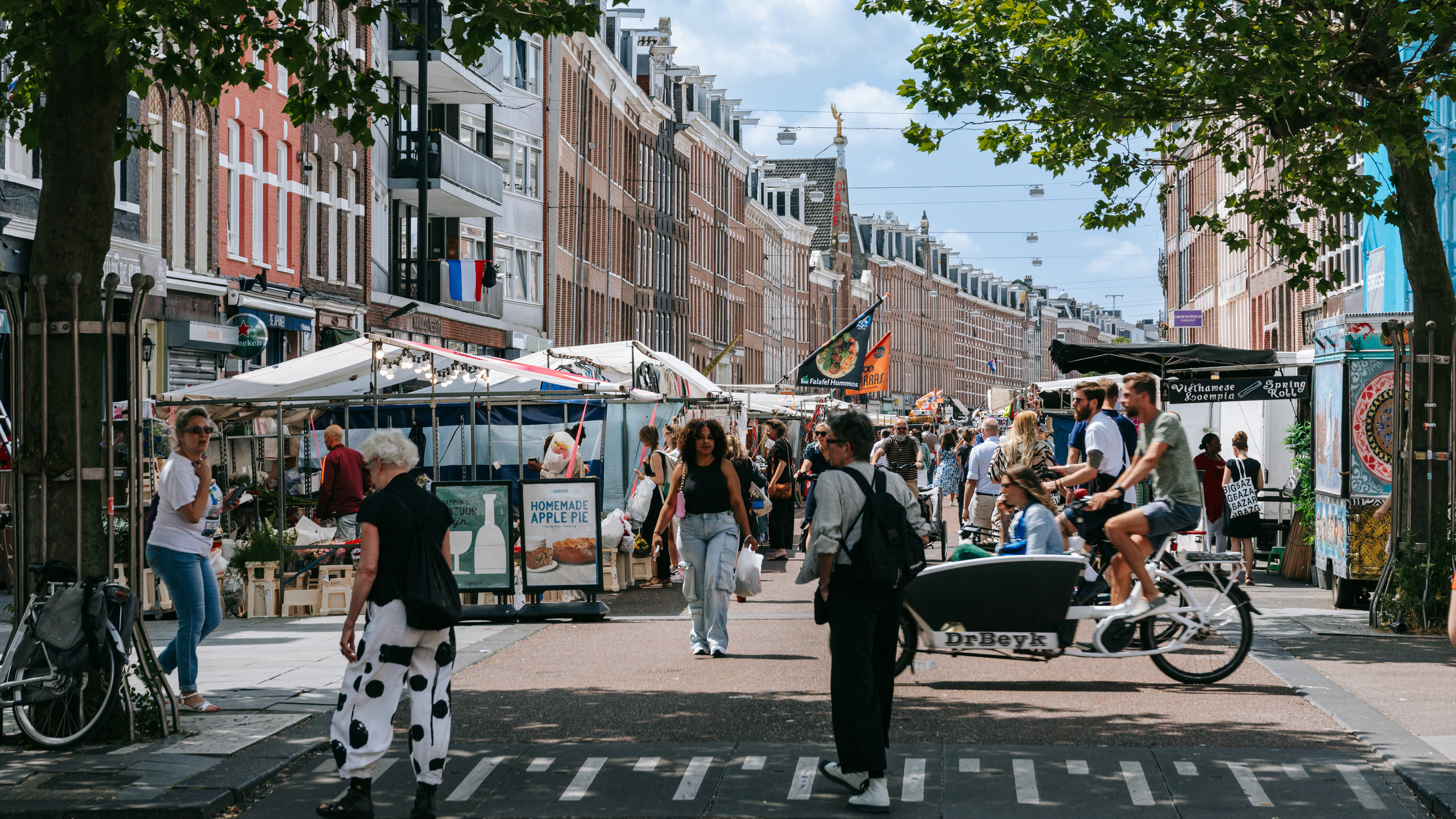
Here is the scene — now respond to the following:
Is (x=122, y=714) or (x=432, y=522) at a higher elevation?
(x=432, y=522)

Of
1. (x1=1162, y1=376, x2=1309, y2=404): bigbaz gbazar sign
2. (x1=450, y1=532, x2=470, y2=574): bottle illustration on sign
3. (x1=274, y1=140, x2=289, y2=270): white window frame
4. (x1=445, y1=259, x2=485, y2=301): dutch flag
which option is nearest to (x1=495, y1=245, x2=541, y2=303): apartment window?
(x1=445, y1=259, x2=485, y2=301): dutch flag

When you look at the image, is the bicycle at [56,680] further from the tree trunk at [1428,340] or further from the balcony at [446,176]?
the balcony at [446,176]

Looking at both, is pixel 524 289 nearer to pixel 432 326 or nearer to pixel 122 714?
pixel 432 326

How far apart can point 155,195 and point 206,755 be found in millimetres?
18484

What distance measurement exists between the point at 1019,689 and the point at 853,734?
3.44 meters

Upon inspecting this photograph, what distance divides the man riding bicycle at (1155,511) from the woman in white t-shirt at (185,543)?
531cm

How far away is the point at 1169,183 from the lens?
50.2ft

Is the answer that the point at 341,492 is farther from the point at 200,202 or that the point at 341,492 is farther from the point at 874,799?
the point at 200,202

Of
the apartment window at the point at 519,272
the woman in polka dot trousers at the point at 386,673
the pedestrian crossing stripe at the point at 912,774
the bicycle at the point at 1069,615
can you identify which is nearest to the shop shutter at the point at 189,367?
the apartment window at the point at 519,272

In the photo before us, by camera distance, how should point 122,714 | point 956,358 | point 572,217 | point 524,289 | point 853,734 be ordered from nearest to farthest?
point 853,734 → point 122,714 → point 524,289 → point 572,217 → point 956,358

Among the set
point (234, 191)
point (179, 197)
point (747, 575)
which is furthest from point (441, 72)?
point (747, 575)

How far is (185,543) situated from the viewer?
934 cm

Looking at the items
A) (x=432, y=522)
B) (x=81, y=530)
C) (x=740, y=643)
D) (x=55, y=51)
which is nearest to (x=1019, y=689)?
(x=740, y=643)

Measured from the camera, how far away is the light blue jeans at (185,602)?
368 inches
